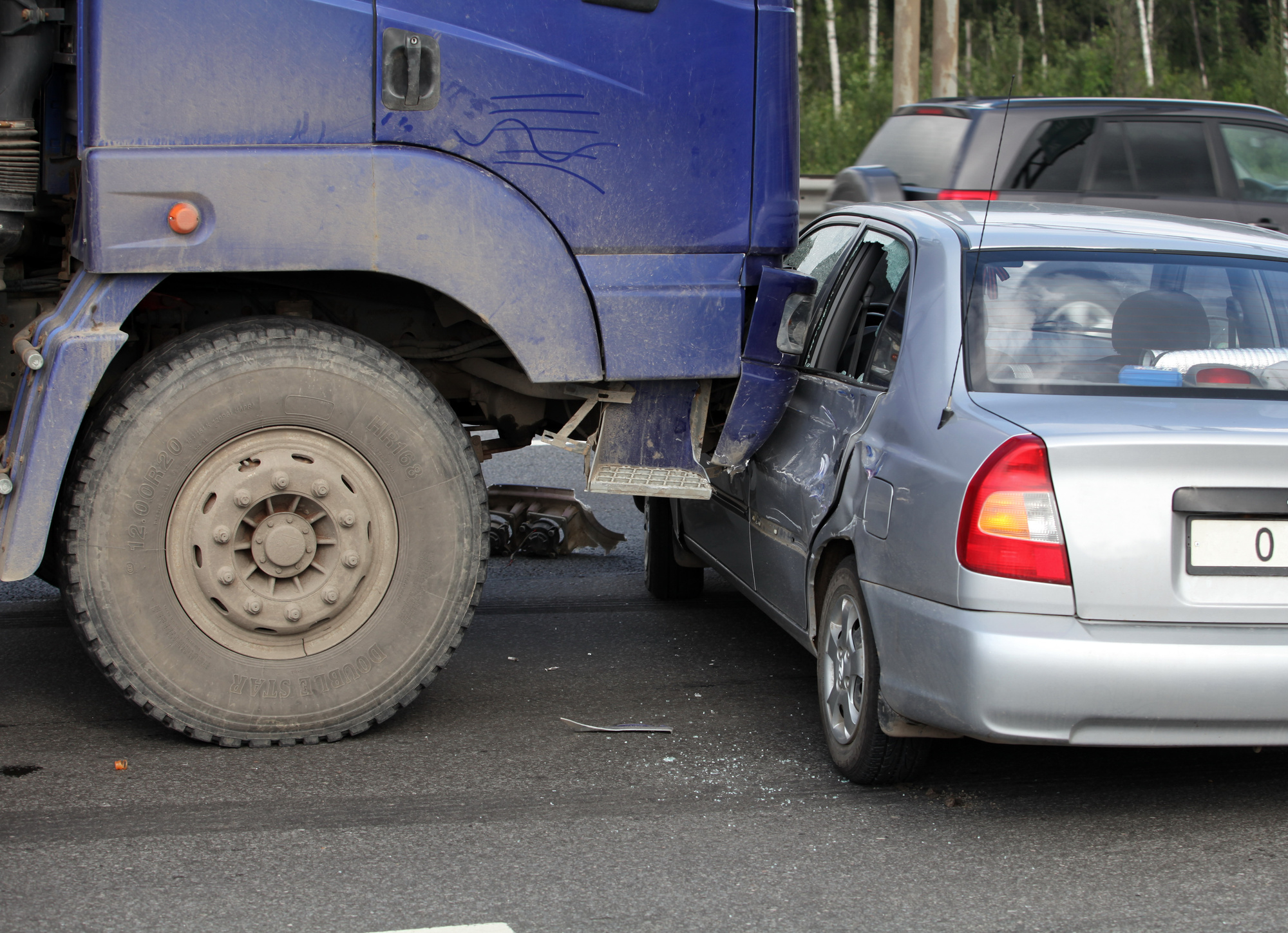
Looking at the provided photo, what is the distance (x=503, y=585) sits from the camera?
627 cm

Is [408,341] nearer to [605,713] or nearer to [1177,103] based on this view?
[605,713]

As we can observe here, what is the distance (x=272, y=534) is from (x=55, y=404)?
670mm

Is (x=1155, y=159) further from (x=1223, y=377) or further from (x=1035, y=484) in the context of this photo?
(x=1035, y=484)

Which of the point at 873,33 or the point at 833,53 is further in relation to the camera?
the point at 873,33

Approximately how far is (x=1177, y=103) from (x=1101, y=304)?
733 centimetres

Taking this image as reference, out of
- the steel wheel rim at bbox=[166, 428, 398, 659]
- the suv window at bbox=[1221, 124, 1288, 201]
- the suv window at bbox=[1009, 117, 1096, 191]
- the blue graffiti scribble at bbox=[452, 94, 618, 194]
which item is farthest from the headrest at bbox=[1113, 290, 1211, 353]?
the suv window at bbox=[1221, 124, 1288, 201]

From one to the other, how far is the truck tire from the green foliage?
1503 centimetres

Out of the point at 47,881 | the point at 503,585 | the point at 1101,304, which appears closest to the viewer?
the point at 47,881

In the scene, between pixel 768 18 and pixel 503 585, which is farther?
pixel 503 585

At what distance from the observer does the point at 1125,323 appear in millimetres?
3789

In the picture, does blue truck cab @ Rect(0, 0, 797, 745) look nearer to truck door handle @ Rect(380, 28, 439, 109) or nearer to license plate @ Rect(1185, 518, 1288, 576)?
truck door handle @ Rect(380, 28, 439, 109)

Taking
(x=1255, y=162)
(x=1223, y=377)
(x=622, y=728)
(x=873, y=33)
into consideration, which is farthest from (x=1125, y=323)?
(x=873, y=33)

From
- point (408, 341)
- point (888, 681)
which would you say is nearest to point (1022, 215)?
point (888, 681)

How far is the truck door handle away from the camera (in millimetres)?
3895
